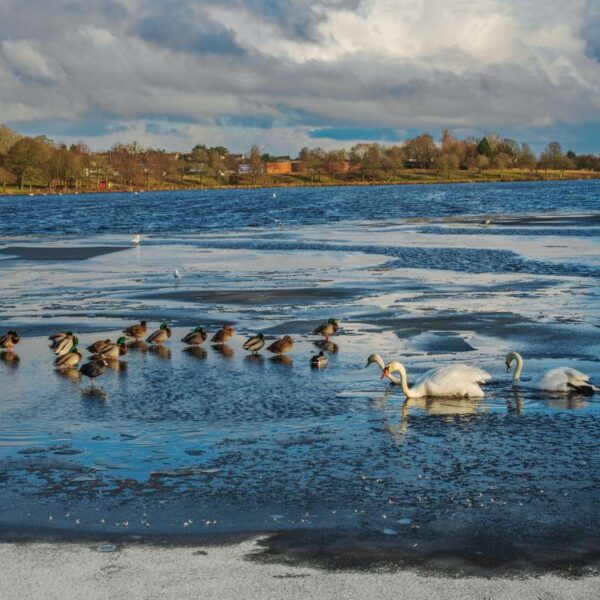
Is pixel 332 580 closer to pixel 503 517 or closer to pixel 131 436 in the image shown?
pixel 503 517

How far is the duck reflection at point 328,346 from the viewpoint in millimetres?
18875

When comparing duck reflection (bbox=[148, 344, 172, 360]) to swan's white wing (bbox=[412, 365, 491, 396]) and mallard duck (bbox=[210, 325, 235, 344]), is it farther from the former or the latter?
swan's white wing (bbox=[412, 365, 491, 396])

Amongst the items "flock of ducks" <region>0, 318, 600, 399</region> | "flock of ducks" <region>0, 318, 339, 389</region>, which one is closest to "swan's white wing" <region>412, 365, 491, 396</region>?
"flock of ducks" <region>0, 318, 600, 399</region>

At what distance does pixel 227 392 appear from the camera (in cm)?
1566

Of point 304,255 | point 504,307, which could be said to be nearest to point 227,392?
point 504,307

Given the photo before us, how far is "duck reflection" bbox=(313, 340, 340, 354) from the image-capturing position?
18.9 m

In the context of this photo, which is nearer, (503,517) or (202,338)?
(503,517)

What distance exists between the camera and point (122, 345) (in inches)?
743

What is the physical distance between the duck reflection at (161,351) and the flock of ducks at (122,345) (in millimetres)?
101

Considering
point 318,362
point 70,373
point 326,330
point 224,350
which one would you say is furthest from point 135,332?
point 318,362

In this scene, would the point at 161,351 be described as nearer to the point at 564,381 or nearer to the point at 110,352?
the point at 110,352

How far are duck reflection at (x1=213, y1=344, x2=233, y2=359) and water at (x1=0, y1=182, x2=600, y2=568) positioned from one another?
138 mm

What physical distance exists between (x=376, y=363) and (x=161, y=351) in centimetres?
457

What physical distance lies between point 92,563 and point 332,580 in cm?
210
